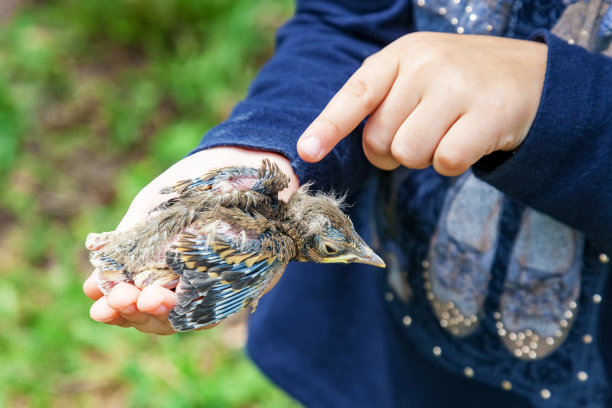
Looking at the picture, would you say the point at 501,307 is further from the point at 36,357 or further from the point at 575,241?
the point at 36,357

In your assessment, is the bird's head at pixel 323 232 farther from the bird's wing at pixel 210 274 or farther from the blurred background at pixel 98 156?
the blurred background at pixel 98 156

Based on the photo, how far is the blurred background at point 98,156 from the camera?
350 cm

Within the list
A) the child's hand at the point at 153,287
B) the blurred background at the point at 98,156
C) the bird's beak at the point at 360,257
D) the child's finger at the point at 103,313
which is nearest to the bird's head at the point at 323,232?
the bird's beak at the point at 360,257

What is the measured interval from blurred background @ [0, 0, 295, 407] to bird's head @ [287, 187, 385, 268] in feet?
6.66

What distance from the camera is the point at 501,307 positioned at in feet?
6.45

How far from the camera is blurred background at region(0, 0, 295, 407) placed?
3498 mm

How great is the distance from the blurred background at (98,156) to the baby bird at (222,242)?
2.01 meters

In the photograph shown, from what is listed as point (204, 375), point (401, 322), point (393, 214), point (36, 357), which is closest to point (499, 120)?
point (393, 214)

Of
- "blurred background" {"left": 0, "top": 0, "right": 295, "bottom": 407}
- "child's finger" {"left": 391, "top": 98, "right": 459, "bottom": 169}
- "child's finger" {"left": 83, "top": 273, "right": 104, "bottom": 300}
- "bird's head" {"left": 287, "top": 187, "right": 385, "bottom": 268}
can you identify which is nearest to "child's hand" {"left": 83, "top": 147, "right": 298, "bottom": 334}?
"child's finger" {"left": 83, "top": 273, "right": 104, "bottom": 300}

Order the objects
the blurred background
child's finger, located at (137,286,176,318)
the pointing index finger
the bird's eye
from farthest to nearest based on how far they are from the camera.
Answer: the blurred background
the bird's eye
the pointing index finger
child's finger, located at (137,286,176,318)

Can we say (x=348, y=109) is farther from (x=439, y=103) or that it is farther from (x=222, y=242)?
(x=222, y=242)

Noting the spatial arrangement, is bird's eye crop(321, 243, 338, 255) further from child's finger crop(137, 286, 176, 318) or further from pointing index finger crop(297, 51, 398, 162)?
child's finger crop(137, 286, 176, 318)

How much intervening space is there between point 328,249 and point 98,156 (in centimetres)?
358

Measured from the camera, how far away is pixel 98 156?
4.75 m
